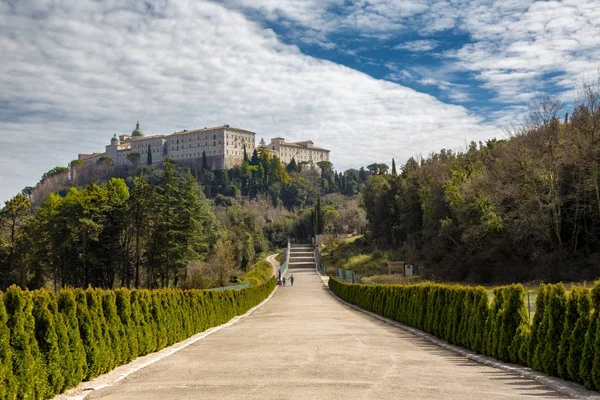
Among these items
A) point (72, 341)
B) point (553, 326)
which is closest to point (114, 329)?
point (72, 341)

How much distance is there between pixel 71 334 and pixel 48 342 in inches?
29.5

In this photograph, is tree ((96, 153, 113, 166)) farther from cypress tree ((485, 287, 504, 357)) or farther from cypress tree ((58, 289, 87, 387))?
cypress tree ((58, 289, 87, 387))

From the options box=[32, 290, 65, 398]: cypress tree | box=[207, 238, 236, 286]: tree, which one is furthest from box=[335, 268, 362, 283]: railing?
box=[32, 290, 65, 398]: cypress tree

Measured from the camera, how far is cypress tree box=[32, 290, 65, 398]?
7.76m

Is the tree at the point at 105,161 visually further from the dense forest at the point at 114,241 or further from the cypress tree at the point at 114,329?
Answer: the cypress tree at the point at 114,329

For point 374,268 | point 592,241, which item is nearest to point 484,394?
point 592,241

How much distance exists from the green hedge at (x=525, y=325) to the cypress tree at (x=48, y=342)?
736cm

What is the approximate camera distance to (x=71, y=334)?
860 cm

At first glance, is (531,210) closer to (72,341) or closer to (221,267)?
(221,267)

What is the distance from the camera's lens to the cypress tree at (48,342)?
7758mm

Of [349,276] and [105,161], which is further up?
[105,161]

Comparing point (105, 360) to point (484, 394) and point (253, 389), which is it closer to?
point (253, 389)

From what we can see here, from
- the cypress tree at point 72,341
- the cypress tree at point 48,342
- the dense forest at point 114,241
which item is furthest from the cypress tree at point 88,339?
the dense forest at point 114,241

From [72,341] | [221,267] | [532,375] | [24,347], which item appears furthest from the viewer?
[221,267]
